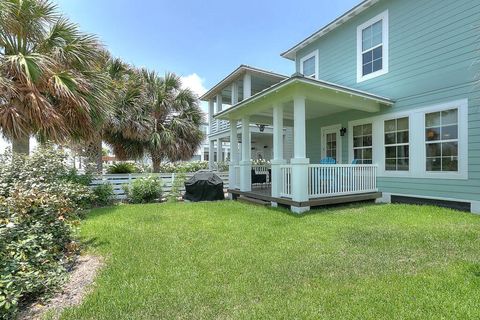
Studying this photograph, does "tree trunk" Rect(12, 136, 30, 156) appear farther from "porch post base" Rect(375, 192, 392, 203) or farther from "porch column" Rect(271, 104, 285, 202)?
"porch post base" Rect(375, 192, 392, 203)

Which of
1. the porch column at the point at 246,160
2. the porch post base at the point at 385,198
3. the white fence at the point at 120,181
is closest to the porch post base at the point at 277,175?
the porch column at the point at 246,160

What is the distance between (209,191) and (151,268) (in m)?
6.96

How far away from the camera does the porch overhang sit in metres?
7.14

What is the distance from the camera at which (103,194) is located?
973 cm

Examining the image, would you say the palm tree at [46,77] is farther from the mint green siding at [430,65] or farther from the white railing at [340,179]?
the mint green siding at [430,65]

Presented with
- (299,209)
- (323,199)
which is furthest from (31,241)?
(323,199)

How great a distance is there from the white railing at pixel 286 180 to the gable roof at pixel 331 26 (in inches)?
246

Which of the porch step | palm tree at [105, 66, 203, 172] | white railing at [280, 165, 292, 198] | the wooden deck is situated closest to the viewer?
the wooden deck

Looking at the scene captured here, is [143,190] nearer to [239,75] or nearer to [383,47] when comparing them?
[239,75]

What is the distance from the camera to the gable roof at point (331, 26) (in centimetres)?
923

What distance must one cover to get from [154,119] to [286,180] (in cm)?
784

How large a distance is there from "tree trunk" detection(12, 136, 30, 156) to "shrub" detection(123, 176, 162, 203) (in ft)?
11.3

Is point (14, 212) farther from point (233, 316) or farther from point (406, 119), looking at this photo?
point (406, 119)

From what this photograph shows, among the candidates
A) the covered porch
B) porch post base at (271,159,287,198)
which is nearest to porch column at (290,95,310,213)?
the covered porch
